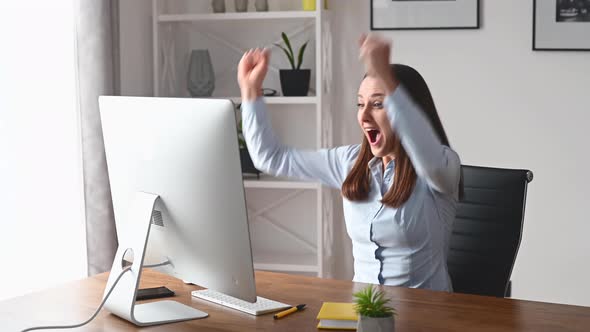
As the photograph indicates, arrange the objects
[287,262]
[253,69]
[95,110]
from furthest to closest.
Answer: [287,262] → [95,110] → [253,69]

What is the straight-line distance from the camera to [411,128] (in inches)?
80.1

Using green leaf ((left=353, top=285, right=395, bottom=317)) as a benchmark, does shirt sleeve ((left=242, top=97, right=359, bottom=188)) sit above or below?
above

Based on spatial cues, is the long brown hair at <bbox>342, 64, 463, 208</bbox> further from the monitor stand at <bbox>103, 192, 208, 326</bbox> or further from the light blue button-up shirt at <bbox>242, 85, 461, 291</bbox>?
the monitor stand at <bbox>103, 192, 208, 326</bbox>

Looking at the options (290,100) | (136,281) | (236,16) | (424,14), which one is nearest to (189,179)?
(136,281)

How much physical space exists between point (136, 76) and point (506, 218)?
2003mm

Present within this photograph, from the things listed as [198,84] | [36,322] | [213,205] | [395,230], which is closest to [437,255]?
[395,230]

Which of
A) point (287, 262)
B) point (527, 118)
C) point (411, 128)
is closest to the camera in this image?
point (411, 128)

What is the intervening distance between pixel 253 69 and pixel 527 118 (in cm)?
177

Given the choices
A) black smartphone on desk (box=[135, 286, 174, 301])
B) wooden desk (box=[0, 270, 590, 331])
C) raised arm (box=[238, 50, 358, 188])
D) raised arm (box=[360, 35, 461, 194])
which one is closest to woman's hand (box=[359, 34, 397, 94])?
raised arm (box=[360, 35, 461, 194])

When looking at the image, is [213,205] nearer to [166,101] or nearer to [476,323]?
[166,101]

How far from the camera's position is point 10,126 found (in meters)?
2.94

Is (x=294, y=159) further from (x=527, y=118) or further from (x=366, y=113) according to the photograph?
(x=527, y=118)

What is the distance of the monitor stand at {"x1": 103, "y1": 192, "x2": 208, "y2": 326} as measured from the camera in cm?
189

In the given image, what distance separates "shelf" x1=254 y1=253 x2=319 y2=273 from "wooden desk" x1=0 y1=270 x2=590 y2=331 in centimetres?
154
